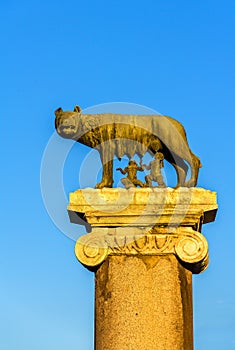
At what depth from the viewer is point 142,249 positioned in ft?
39.8

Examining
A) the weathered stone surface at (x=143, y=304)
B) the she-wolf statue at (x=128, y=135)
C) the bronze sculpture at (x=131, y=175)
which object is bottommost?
the weathered stone surface at (x=143, y=304)

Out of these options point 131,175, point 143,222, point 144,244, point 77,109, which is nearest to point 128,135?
point 131,175

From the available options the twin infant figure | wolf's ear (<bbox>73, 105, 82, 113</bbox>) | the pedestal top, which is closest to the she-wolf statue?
wolf's ear (<bbox>73, 105, 82, 113</bbox>)

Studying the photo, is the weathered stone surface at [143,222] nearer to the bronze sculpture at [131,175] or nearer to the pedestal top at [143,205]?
the pedestal top at [143,205]

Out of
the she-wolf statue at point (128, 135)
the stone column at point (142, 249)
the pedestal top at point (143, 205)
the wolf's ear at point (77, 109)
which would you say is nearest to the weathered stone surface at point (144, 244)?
the stone column at point (142, 249)

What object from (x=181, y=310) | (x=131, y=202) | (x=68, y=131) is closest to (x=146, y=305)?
(x=181, y=310)

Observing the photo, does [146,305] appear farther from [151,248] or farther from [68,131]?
[68,131]

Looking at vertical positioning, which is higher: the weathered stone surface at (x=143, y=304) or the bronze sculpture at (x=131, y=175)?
the bronze sculpture at (x=131, y=175)

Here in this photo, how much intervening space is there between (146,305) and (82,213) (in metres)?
1.50

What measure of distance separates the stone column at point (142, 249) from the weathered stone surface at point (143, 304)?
0.04ft

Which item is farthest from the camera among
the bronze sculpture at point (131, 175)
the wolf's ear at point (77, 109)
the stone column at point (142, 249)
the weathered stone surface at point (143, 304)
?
the wolf's ear at point (77, 109)

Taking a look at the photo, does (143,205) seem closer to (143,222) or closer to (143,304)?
(143,222)

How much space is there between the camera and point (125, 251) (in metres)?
12.1

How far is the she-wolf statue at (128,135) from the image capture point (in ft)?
41.8
